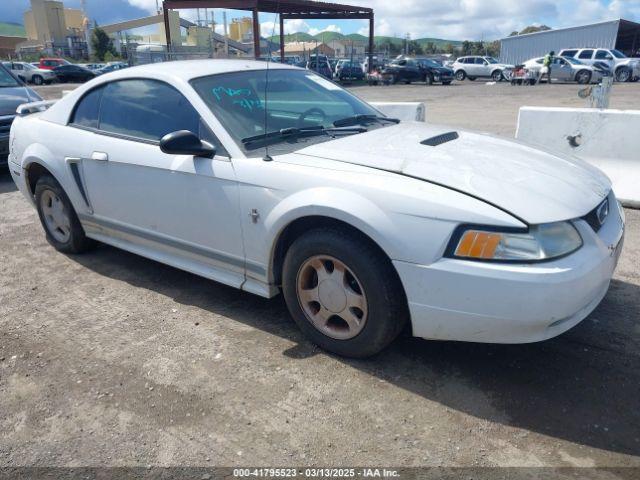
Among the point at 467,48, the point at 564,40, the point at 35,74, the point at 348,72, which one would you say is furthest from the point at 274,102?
the point at 467,48

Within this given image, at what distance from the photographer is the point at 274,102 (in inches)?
141

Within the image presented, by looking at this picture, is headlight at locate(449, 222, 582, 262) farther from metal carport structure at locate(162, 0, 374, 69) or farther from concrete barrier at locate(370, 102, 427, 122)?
metal carport structure at locate(162, 0, 374, 69)

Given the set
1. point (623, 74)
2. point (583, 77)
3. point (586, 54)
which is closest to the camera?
point (583, 77)

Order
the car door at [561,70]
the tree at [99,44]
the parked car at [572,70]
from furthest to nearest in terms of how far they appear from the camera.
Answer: the tree at [99,44]
the car door at [561,70]
the parked car at [572,70]

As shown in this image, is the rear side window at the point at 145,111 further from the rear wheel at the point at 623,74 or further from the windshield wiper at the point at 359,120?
the rear wheel at the point at 623,74

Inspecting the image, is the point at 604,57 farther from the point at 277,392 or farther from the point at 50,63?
the point at 50,63

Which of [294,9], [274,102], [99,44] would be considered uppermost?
[294,9]

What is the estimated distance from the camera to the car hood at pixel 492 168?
251 cm

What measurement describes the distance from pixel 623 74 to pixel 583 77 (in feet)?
9.03

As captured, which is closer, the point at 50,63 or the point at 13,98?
the point at 13,98

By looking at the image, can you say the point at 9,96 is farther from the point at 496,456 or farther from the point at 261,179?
the point at 496,456

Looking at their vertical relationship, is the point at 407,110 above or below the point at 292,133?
below

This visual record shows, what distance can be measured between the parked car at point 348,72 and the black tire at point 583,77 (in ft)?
40.8

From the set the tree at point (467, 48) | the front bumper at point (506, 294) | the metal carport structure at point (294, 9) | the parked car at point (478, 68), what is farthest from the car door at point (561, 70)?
the tree at point (467, 48)
